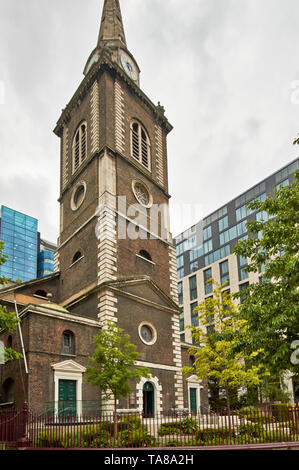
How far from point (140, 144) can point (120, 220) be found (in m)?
9.17

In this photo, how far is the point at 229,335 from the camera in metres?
16.1

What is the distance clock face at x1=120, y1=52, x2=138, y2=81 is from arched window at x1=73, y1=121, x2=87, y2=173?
28.1 feet

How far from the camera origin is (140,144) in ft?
119

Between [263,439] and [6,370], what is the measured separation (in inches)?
579

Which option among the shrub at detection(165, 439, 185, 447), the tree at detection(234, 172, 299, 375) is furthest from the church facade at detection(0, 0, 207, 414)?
the tree at detection(234, 172, 299, 375)

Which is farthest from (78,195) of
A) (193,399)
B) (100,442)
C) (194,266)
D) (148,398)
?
(194,266)

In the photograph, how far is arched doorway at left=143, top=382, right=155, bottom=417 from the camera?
87.2ft

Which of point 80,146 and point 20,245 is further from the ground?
point 20,245

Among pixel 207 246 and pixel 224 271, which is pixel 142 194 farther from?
pixel 207 246

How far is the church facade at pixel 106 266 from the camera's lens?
22641 millimetres

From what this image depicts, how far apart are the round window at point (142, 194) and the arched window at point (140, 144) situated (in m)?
2.46

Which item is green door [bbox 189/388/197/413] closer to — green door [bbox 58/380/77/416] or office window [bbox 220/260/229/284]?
green door [bbox 58/380/77/416]
